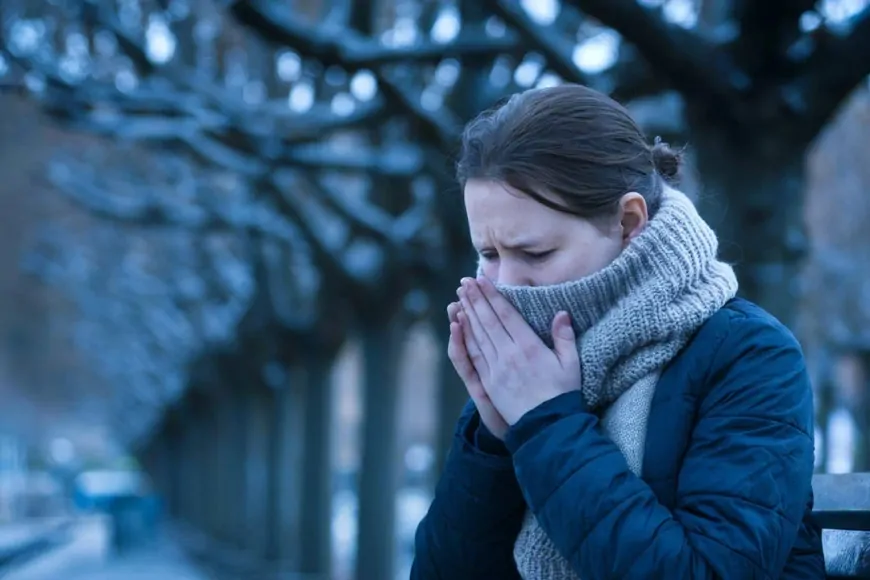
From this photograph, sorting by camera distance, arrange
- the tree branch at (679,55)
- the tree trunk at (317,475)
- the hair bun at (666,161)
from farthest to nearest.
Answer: the tree trunk at (317,475) → the tree branch at (679,55) → the hair bun at (666,161)

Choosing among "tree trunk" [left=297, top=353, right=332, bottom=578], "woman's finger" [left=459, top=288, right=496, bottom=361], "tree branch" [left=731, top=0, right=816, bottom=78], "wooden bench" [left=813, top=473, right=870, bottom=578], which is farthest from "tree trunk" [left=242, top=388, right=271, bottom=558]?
"woman's finger" [left=459, top=288, right=496, bottom=361]

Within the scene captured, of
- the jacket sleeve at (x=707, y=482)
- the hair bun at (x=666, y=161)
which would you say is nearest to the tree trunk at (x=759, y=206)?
the hair bun at (x=666, y=161)

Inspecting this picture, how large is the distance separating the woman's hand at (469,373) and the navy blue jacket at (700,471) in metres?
0.09

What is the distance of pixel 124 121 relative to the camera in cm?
992

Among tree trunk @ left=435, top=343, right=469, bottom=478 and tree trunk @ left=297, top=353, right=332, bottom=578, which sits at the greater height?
tree trunk @ left=435, top=343, right=469, bottom=478

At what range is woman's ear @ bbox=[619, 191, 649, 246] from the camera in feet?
6.76

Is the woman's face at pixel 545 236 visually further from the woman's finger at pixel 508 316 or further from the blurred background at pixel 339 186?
the blurred background at pixel 339 186

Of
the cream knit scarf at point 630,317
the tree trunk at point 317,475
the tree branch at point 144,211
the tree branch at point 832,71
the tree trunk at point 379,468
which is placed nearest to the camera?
the cream knit scarf at point 630,317

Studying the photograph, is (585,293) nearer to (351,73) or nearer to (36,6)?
(351,73)

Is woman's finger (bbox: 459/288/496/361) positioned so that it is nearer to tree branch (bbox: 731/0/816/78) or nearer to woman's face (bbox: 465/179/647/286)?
woman's face (bbox: 465/179/647/286)

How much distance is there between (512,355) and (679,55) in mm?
4241

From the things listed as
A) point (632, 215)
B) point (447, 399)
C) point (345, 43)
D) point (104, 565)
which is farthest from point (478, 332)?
point (104, 565)

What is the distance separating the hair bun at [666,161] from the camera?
7.32ft

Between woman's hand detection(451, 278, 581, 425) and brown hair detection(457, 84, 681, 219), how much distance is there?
161 millimetres
